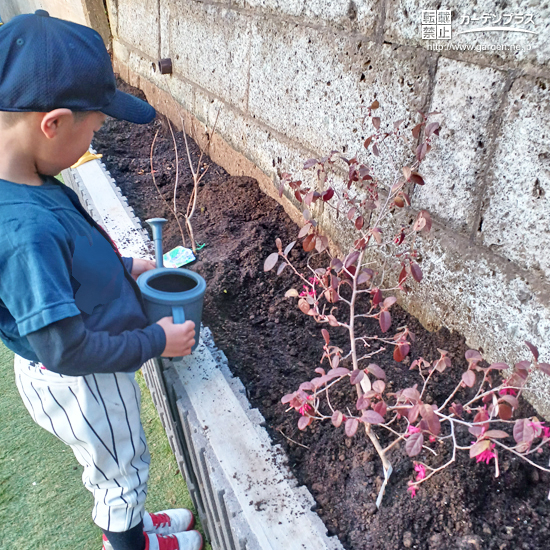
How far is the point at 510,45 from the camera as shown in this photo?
4.61 feet

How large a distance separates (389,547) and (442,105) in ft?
4.70

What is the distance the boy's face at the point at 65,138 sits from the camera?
1.10m

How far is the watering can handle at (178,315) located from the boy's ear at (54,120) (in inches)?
23.9

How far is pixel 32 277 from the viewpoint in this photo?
3.42 feet

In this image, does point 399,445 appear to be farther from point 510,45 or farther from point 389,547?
point 510,45

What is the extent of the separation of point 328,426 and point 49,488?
126 cm

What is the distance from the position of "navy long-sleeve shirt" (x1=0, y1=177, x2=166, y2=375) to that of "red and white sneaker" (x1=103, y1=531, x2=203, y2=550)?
82 cm

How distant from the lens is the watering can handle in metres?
1.46

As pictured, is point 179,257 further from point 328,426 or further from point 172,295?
point 328,426

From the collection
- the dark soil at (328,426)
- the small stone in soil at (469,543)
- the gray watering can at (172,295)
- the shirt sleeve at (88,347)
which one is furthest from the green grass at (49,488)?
the small stone in soil at (469,543)

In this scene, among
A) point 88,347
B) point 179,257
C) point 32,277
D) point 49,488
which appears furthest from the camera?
point 179,257

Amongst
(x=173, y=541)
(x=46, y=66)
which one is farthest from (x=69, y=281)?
(x=173, y=541)

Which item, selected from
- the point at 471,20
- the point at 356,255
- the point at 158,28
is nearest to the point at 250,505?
the point at 356,255

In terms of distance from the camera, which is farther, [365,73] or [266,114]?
[266,114]
